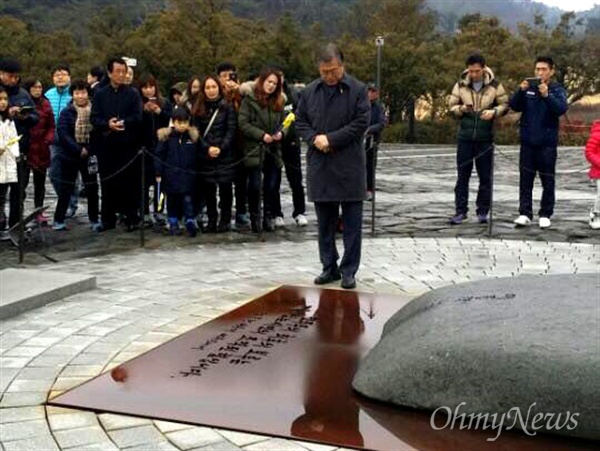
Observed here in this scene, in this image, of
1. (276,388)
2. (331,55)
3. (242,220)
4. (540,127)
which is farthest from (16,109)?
(276,388)

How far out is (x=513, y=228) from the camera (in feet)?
32.2

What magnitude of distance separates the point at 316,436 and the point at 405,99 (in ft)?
94.1

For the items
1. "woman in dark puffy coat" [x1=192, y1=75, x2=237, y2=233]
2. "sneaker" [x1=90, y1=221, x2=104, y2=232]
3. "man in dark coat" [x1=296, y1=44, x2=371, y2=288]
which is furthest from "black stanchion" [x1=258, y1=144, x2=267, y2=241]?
"man in dark coat" [x1=296, y1=44, x2=371, y2=288]

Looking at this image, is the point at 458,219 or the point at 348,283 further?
the point at 458,219

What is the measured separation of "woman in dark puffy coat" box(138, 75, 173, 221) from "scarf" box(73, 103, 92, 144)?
62cm

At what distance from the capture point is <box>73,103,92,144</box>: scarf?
9602mm

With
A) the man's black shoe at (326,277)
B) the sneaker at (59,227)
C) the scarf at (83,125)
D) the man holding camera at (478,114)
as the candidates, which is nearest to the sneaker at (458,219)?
the man holding camera at (478,114)

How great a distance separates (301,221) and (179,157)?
1.76 m

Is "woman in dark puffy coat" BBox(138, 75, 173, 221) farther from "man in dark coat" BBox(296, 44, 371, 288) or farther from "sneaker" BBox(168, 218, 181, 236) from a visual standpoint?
"man in dark coat" BBox(296, 44, 371, 288)

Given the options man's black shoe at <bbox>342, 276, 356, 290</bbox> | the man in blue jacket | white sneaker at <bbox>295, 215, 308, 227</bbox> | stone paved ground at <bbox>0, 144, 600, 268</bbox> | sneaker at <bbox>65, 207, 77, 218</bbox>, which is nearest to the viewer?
man's black shoe at <bbox>342, 276, 356, 290</bbox>

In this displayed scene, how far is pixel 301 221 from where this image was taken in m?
10.0

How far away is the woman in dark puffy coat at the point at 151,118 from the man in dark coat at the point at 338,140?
3454 millimetres

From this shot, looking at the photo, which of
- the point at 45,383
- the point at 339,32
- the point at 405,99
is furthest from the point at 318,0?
the point at 45,383

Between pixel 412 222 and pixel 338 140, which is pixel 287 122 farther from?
pixel 338 140
